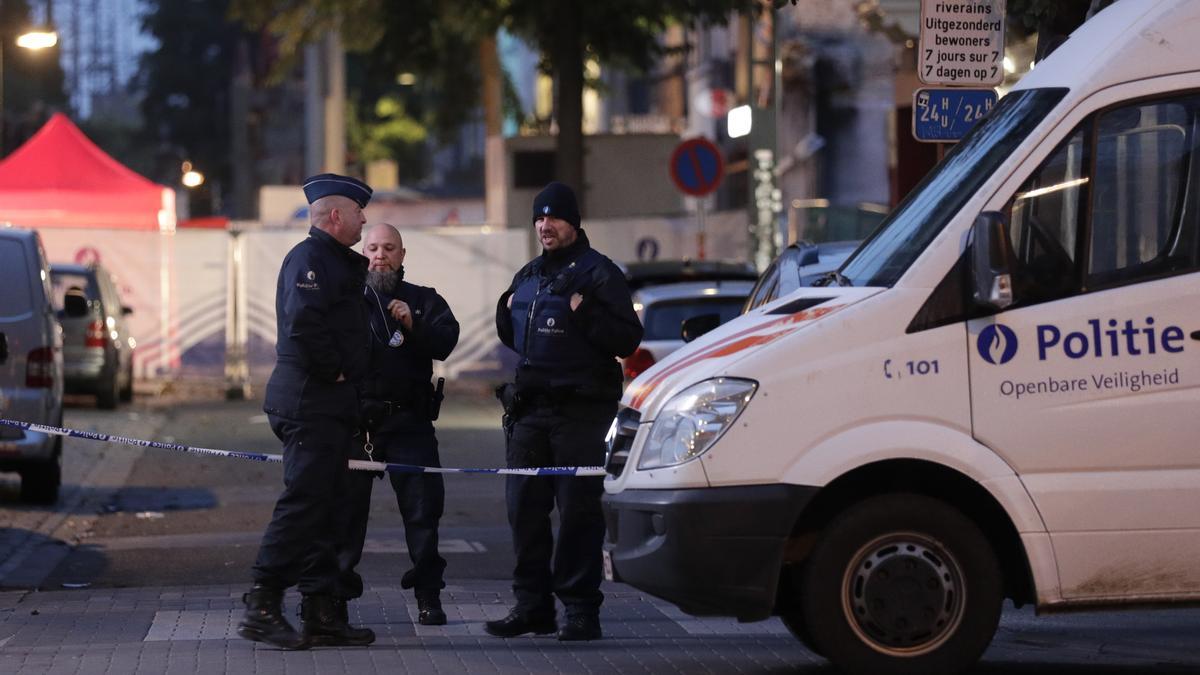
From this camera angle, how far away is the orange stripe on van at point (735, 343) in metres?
7.61

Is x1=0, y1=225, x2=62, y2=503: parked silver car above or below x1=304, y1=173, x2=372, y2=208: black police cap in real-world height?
below

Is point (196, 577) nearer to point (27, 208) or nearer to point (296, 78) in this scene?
point (27, 208)

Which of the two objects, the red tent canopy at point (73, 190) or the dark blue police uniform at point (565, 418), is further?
the red tent canopy at point (73, 190)

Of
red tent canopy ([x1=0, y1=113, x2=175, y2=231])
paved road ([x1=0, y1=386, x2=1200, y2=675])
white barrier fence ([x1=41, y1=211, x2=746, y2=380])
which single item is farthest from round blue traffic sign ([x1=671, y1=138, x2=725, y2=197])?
red tent canopy ([x1=0, y1=113, x2=175, y2=231])

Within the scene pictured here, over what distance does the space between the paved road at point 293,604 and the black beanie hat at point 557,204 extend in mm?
1766

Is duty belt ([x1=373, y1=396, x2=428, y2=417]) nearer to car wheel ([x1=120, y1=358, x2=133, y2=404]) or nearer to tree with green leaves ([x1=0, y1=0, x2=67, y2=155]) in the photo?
car wheel ([x1=120, y1=358, x2=133, y2=404])

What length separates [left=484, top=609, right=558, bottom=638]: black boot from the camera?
9.20 meters

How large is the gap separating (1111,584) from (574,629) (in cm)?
240

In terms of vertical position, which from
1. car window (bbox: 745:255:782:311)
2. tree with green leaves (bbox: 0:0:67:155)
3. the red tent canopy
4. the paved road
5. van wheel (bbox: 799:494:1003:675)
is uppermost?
tree with green leaves (bbox: 0:0:67:155)

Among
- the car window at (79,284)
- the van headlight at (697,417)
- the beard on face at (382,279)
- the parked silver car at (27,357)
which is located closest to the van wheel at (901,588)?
the van headlight at (697,417)

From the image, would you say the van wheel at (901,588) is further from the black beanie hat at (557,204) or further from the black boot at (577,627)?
the black beanie hat at (557,204)

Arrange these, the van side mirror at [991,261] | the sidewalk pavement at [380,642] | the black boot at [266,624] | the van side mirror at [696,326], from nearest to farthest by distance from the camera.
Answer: the van side mirror at [991,261], the sidewalk pavement at [380,642], the black boot at [266,624], the van side mirror at [696,326]

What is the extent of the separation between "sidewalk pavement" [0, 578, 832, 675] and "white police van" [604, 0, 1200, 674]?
3.11 ft

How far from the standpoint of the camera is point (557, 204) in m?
9.16
